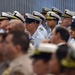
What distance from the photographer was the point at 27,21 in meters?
6.42

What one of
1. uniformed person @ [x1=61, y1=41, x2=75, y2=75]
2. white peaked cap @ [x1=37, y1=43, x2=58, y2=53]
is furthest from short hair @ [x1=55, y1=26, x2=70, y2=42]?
uniformed person @ [x1=61, y1=41, x2=75, y2=75]

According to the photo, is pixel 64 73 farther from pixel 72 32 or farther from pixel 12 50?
pixel 72 32

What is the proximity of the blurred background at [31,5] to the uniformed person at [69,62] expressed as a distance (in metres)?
7.51

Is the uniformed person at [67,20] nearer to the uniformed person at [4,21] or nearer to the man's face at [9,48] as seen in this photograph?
the uniformed person at [4,21]

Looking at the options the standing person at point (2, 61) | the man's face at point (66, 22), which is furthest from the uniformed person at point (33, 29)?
the standing person at point (2, 61)

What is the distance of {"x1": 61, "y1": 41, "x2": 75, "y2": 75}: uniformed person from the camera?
7.40 feet

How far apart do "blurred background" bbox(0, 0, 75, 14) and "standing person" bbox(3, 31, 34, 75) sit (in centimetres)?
635

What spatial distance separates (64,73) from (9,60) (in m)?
1.18

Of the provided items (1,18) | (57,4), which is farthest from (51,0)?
(1,18)

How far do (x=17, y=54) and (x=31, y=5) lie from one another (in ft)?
21.6

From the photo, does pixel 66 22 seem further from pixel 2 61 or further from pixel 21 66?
pixel 21 66

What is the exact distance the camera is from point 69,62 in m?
2.29

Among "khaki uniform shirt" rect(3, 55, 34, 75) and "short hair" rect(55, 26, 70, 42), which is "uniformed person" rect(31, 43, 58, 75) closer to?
"khaki uniform shirt" rect(3, 55, 34, 75)

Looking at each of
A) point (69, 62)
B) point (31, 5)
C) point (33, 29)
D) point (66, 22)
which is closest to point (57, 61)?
point (69, 62)
